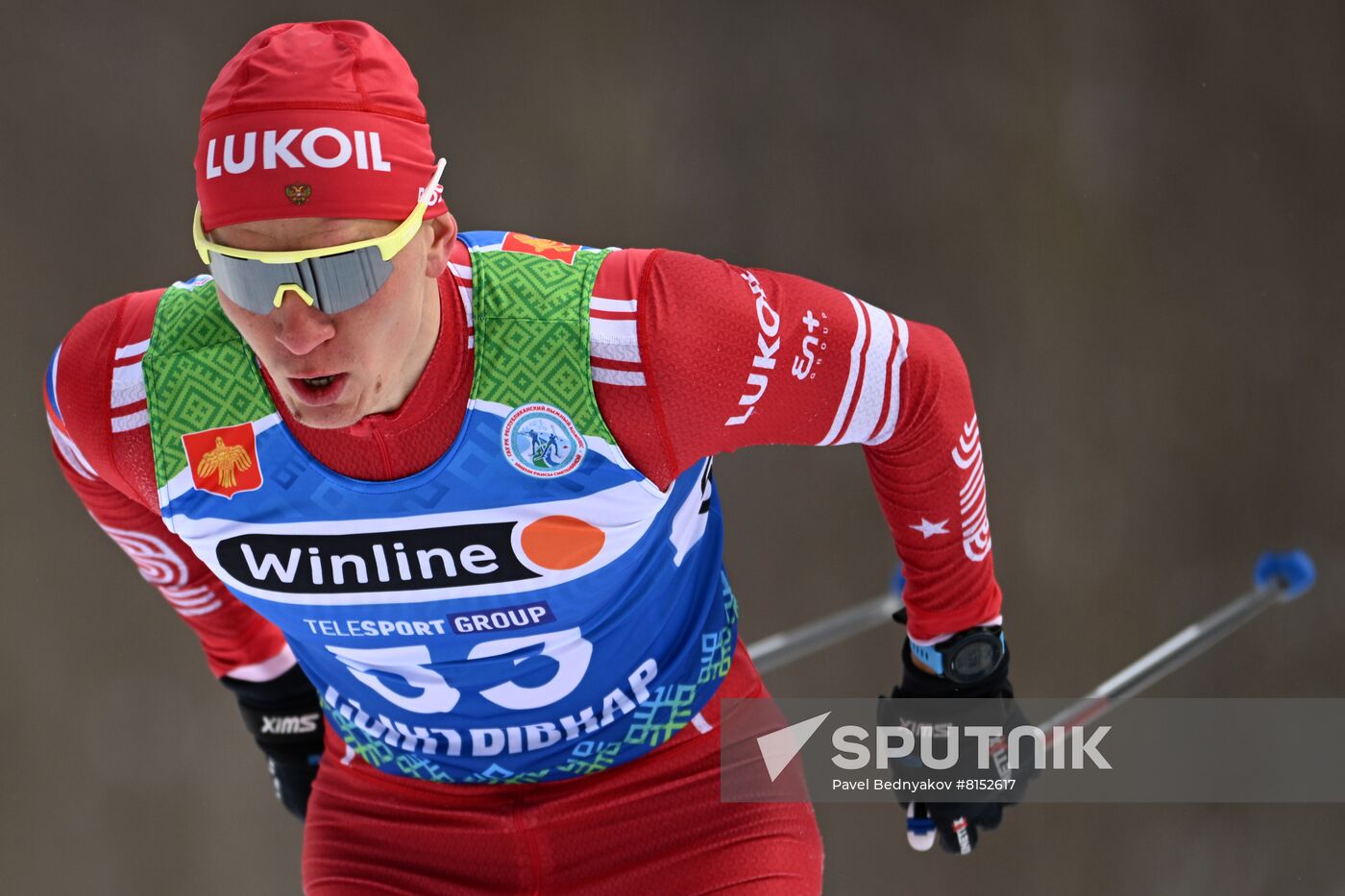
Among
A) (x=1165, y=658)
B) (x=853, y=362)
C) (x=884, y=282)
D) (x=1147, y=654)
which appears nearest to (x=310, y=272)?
(x=853, y=362)

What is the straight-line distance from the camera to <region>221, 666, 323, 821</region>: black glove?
1994 millimetres

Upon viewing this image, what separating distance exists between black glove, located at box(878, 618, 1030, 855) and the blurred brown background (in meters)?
1.52

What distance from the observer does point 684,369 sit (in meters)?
1.45

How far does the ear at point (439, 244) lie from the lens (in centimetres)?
143

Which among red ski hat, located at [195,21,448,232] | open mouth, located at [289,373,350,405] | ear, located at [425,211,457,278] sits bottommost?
open mouth, located at [289,373,350,405]

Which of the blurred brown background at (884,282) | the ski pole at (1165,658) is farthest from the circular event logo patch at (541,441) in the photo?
the blurred brown background at (884,282)

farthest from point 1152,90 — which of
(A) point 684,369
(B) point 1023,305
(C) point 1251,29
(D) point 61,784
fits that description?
(D) point 61,784

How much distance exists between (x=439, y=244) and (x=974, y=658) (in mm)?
780

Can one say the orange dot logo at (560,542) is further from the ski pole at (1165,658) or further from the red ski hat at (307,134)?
the ski pole at (1165,658)

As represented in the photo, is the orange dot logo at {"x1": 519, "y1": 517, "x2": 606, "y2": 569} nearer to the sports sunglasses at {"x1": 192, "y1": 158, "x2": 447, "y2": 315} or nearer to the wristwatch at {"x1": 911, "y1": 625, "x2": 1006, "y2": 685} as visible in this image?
the sports sunglasses at {"x1": 192, "y1": 158, "x2": 447, "y2": 315}

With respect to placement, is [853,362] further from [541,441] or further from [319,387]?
[319,387]

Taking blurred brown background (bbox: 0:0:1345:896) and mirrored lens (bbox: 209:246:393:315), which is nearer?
mirrored lens (bbox: 209:246:393:315)
